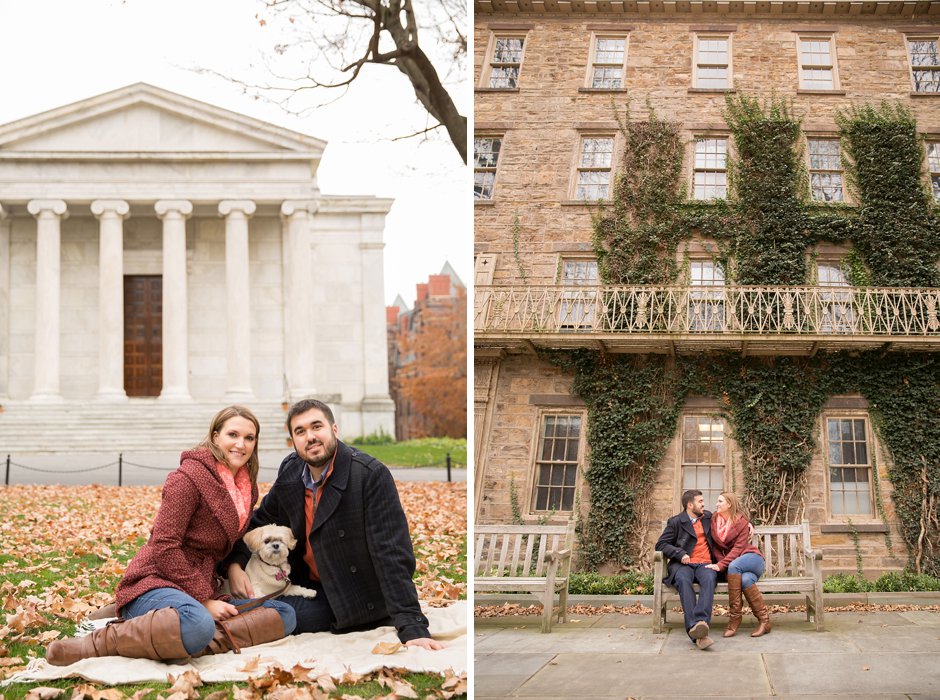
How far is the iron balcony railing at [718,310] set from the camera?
16.7 feet

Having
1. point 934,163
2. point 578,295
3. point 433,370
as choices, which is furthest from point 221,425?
point 433,370

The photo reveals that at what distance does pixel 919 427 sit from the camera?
16.4ft

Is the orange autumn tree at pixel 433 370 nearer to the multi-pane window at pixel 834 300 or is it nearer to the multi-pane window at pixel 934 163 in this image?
the multi-pane window at pixel 834 300

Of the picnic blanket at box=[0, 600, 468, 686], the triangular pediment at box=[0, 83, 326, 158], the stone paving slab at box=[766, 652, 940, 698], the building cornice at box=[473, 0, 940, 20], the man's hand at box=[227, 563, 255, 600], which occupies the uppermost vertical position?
the triangular pediment at box=[0, 83, 326, 158]

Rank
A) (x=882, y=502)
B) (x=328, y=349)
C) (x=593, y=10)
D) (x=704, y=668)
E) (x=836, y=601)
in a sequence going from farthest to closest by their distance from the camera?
(x=328, y=349) → (x=593, y=10) → (x=882, y=502) → (x=836, y=601) → (x=704, y=668)

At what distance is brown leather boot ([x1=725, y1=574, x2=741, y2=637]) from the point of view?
4.46 m

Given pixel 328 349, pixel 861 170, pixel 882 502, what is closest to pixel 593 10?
pixel 861 170

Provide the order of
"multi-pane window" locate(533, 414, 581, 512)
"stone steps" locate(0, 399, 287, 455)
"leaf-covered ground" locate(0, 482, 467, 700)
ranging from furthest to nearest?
"stone steps" locate(0, 399, 287, 455)
"multi-pane window" locate(533, 414, 581, 512)
"leaf-covered ground" locate(0, 482, 467, 700)

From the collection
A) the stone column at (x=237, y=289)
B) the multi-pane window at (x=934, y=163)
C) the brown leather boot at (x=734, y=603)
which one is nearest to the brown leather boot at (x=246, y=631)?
the brown leather boot at (x=734, y=603)

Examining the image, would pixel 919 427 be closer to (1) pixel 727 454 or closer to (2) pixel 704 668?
(1) pixel 727 454

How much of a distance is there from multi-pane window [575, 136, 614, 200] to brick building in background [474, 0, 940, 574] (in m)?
0.01

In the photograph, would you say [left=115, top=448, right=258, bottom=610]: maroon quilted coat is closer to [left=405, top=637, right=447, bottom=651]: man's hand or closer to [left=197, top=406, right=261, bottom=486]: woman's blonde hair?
[left=197, top=406, right=261, bottom=486]: woman's blonde hair

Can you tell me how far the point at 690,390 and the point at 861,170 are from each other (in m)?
1.68

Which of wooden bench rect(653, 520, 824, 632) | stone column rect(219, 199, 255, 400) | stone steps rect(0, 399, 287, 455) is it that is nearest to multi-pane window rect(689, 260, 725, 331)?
wooden bench rect(653, 520, 824, 632)
